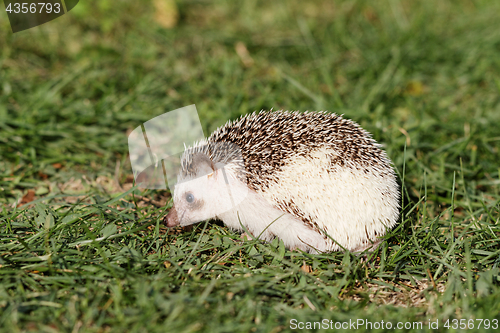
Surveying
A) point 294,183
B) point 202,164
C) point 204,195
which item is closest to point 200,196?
point 204,195

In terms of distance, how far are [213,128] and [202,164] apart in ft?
5.78

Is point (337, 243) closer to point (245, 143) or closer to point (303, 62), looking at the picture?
point (245, 143)

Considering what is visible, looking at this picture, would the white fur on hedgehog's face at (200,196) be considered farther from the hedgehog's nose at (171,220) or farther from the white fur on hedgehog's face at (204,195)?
the hedgehog's nose at (171,220)

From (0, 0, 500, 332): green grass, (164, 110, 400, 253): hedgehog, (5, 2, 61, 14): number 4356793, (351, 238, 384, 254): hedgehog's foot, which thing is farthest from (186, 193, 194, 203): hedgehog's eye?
(5, 2, 61, 14): number 4356793

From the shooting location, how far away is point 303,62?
7.18 m

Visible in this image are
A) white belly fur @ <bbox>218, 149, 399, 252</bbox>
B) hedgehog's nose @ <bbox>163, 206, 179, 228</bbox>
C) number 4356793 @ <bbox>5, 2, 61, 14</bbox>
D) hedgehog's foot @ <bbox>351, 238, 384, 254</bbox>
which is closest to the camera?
white belly fur @ <bbox>218, 149, 399, 252</bbox>

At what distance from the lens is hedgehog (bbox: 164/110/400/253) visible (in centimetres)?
342

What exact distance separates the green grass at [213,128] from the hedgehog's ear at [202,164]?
0.62 meters

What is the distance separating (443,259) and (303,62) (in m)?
4.73

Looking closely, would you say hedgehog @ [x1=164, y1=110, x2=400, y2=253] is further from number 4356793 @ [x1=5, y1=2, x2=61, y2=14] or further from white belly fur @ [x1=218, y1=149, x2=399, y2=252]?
number 4356793 @ [x1=5, y1=2, x2=61, y2=14]

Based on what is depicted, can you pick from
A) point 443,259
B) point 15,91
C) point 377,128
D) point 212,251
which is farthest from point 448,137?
point 15,91

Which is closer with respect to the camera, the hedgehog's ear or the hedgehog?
the hedgehog

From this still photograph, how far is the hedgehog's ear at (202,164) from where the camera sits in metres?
3.76

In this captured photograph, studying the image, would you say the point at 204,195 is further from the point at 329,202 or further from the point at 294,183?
the point at 329,202
